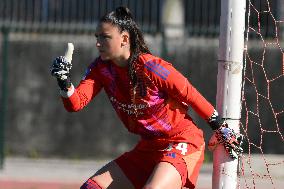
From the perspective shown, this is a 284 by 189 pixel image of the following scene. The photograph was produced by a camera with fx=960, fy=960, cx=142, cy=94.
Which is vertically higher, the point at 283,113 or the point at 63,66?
the point at 63,66

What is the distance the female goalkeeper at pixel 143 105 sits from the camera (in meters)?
6.09

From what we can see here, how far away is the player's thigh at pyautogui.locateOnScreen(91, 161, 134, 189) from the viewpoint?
6207mm

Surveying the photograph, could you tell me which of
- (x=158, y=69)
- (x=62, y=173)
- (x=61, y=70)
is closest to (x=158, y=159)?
(x=158, y=69)

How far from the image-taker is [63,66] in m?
5.97

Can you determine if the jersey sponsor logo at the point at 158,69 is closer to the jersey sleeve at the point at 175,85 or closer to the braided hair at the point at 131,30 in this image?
the jersey sleeve at the point at 175,85

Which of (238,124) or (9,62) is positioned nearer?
(238,124)

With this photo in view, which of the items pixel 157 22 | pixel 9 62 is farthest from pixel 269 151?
pixel 9 62

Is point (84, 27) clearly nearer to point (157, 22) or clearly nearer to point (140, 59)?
point (157, 22)

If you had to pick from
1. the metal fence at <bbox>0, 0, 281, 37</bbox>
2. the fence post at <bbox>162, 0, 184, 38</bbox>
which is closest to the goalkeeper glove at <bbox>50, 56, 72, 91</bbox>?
the metal fence at <bbox>0, 0, 281, 37</bbox>

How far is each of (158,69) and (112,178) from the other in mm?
781

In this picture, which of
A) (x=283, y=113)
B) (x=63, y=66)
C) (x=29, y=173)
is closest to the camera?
(x=63, y=66)

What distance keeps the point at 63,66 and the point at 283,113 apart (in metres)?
8.20

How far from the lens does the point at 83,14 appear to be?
14.9 m

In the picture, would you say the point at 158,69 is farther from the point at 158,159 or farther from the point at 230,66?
the point at 158,159
